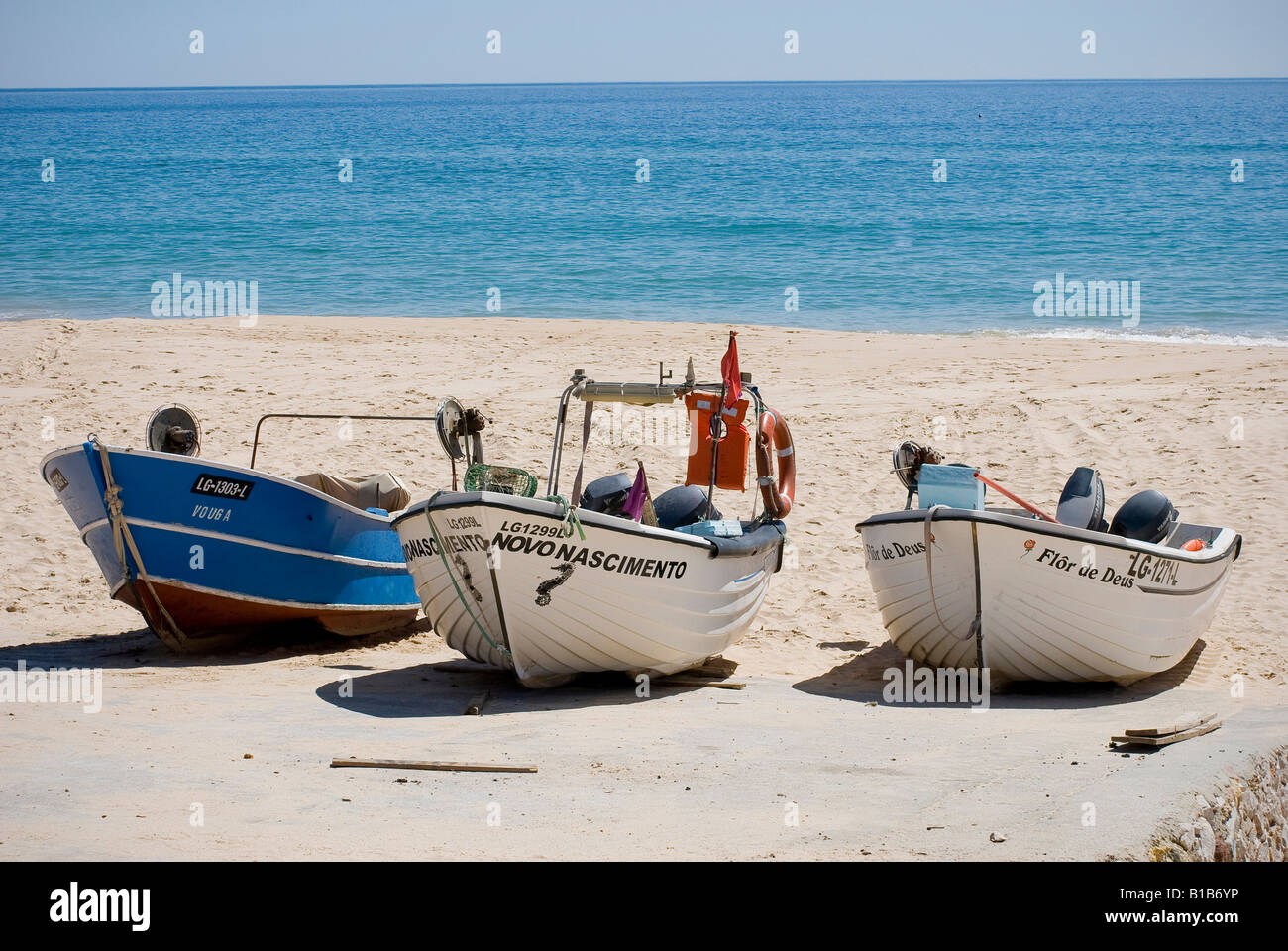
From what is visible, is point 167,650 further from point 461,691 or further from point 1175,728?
point 1175,728

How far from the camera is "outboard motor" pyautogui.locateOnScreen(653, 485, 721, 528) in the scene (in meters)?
8.90

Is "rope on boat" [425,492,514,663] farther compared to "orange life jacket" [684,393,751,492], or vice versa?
"orange life jacket" [684,393,751,492]

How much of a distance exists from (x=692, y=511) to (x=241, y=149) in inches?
2638

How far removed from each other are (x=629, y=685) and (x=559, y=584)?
1086 mm

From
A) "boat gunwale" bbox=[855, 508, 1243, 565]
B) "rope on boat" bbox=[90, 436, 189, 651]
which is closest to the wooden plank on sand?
"boat gunwale" bbox=[855, 508, 1243, 565]

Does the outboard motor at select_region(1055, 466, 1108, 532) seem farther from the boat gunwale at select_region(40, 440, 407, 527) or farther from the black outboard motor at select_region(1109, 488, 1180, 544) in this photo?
the boat gunwale at select_region(40, 440, 407, 527)

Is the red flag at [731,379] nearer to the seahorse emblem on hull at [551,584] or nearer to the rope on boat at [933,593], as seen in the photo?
the rope on boat at [933,593]

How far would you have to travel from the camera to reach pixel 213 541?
28.9 ft

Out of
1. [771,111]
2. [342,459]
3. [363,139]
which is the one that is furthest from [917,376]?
[771,111]

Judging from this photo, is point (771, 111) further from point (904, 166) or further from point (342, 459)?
point (342, 459)

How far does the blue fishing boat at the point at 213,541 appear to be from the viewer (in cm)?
870

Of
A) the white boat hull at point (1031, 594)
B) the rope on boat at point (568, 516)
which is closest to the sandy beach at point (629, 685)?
the white boat hull at point (1031, 594)

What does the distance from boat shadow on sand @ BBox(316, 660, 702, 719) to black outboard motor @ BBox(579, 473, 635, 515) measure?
1.01 metres

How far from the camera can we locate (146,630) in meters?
A: 9.91
